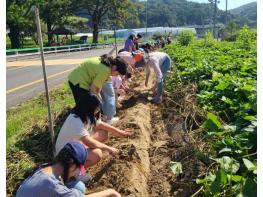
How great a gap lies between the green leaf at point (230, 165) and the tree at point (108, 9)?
51.5 m

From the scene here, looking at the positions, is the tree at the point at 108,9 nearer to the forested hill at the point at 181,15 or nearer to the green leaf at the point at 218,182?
the green leaf at the point at 218,182

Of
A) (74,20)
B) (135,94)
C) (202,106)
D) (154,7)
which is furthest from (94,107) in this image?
(154,7)

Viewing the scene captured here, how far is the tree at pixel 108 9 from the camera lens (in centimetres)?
5412

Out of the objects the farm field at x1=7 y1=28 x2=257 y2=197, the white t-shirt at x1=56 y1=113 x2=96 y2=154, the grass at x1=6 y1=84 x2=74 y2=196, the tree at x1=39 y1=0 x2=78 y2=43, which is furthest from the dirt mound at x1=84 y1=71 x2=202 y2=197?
the tree at x1=39 y1=0 x2=78 y2=43

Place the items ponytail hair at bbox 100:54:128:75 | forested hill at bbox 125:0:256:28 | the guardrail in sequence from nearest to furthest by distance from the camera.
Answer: ponytail hair at bbox 100:54:128:75
the guardrail
forested hill at bbox 125:0:256:28

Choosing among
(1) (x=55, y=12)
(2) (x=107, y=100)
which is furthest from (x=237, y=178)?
(1) (x=55, y=12)

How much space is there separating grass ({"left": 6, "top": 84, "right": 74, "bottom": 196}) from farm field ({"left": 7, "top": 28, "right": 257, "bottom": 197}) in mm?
13

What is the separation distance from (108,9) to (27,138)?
51.1m

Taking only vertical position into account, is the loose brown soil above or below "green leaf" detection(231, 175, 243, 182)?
below

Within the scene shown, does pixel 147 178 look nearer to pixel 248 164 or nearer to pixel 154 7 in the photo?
pixel 248 164

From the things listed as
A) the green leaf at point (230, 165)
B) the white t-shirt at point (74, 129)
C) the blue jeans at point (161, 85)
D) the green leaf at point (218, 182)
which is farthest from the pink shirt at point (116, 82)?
the green leaf at point (218, 182)

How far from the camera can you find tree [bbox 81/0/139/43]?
54125 mm

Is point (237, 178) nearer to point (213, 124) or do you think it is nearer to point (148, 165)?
point (213, 124)

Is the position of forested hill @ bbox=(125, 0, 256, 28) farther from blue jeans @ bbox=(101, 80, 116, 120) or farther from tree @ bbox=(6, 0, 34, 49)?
blue jeans @ bbox=(101, 80, 116, 120)
